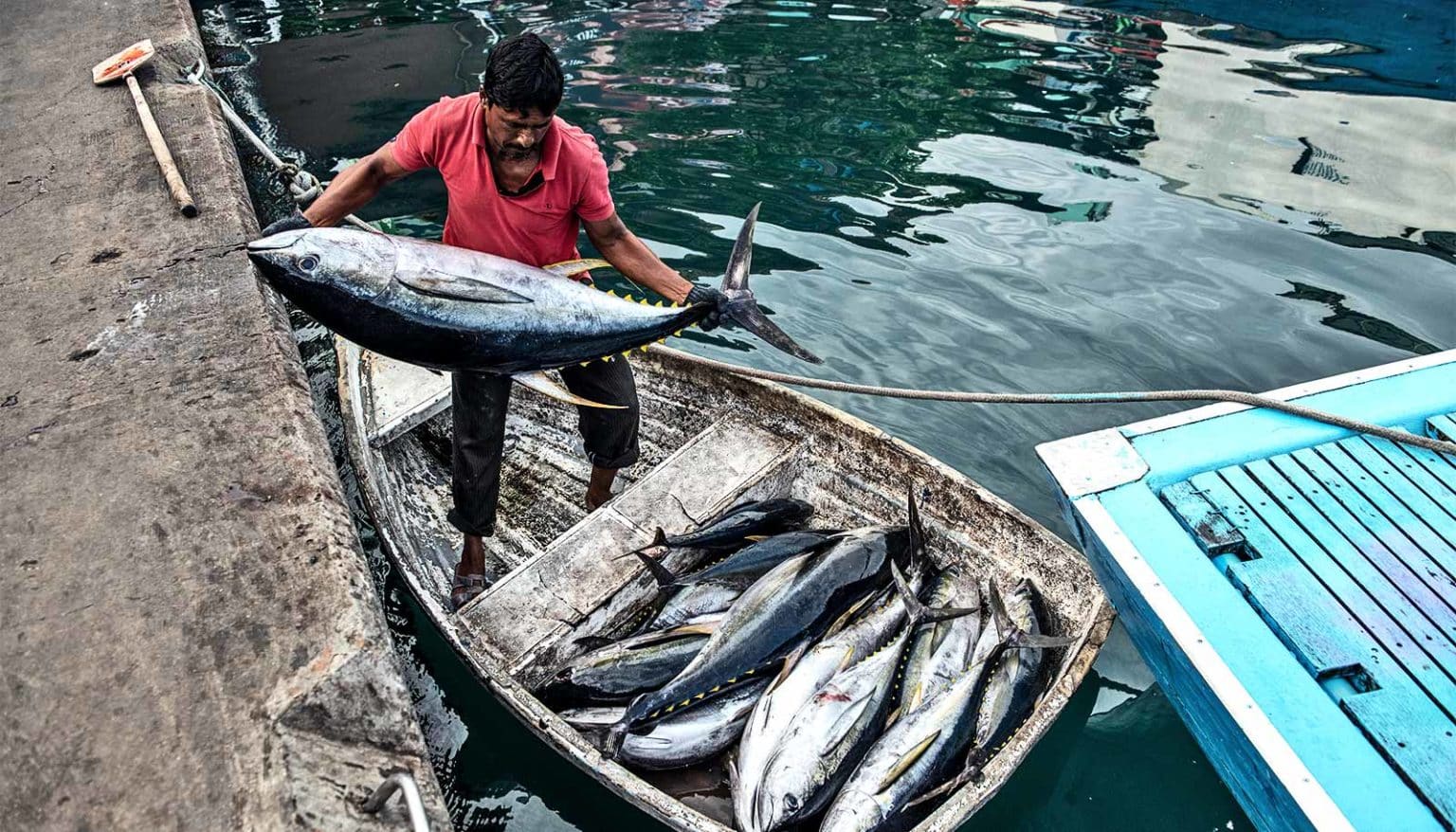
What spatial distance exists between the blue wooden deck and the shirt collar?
8.01ft

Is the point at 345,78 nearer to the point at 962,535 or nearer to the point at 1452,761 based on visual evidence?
the point at 962,535

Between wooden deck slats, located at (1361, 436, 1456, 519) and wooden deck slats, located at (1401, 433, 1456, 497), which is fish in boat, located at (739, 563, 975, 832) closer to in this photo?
wooden deck slats, located at (1361, 436, 1456, 519)

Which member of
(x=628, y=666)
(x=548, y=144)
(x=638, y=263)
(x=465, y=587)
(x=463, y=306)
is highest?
(x=548, y=144)

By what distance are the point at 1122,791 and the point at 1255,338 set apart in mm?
4522

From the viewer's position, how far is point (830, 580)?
4.09m

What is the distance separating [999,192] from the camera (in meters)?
9.41

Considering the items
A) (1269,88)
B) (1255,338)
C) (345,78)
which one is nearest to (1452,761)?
(1255,338)

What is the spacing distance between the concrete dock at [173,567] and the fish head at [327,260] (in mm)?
893

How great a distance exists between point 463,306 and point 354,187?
2.79 feet

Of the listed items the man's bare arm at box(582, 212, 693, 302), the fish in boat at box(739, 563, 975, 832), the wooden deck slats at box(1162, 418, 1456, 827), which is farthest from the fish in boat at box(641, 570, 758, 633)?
the wooden deck slats at box(1162, 418, 1456, 827)

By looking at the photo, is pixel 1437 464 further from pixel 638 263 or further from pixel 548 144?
pixel 548 144

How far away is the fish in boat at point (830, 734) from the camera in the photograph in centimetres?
338

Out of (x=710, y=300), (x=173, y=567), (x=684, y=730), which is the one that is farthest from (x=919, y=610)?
(x=173, y=567)

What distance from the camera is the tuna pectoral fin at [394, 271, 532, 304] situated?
321 centimetres
